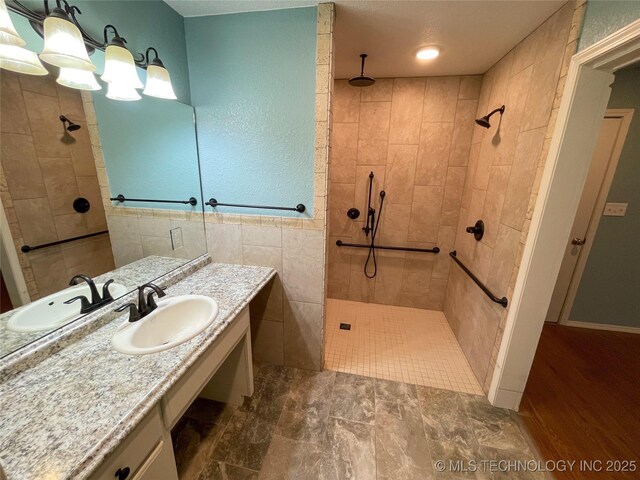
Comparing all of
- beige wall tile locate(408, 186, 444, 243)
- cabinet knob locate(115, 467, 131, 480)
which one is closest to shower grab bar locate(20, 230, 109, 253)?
cabinet knob locate(115, 467, 131, 480)

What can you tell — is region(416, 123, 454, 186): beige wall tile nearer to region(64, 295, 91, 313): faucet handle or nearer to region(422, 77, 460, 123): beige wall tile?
region(422, 77, 460, 123): beige wall tile

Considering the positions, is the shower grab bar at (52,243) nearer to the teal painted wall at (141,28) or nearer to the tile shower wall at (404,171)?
the teal painted wall at (141,28)

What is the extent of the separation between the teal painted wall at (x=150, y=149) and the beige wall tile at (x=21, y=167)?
283 mm

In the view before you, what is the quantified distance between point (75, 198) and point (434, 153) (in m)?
2.68

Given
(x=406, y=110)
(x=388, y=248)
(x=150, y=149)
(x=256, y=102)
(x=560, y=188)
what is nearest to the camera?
(x=560, y=188)

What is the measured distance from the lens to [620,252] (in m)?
2.35

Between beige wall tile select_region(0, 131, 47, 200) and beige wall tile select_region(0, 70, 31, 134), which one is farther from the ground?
beige wall tile select_region(0, 70, 31, 134)

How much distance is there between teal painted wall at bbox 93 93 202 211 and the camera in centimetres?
122

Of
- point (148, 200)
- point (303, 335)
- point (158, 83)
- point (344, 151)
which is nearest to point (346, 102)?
point (344, 151)

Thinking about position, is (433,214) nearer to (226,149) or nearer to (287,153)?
(287,153)

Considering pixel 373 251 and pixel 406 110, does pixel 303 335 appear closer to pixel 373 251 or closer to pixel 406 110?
pixel 373 251

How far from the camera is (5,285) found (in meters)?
0.87

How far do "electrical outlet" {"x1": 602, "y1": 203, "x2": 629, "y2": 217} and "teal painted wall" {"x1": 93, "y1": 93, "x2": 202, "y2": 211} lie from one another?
139 inches

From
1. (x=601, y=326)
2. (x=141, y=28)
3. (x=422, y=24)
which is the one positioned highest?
(x=422, y=24)
